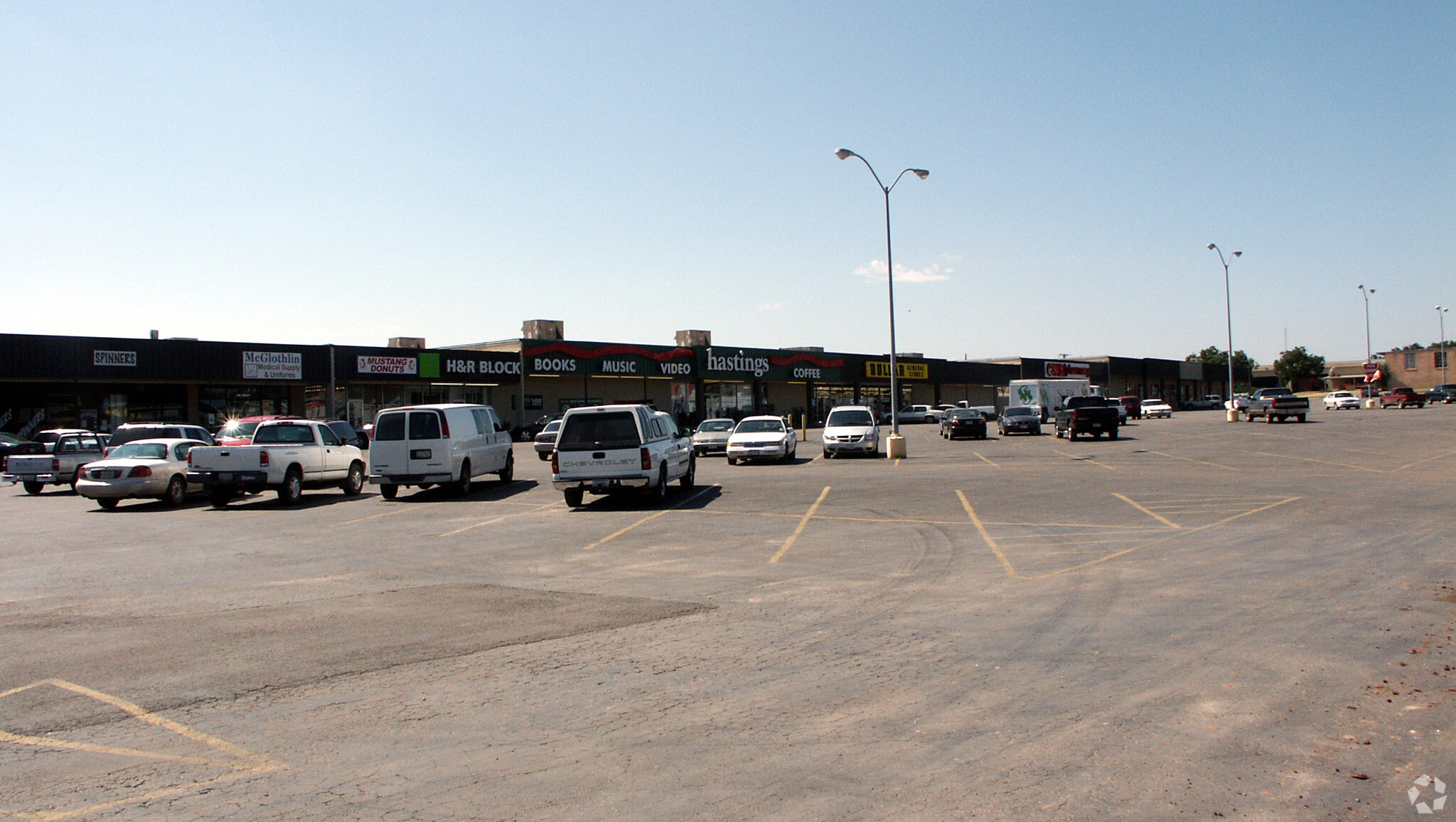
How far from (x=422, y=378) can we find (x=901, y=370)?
39306mm

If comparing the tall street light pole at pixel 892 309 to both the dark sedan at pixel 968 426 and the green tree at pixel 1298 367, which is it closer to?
the dark sedan at pixel 968 426

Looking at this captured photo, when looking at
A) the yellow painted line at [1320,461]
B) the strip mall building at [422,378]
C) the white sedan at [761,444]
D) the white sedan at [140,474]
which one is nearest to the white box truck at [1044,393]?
the strip mall building at [422,378]

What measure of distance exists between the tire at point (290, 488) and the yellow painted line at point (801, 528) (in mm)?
11471

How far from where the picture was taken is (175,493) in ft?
73.5

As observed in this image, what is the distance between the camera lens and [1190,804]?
456cm

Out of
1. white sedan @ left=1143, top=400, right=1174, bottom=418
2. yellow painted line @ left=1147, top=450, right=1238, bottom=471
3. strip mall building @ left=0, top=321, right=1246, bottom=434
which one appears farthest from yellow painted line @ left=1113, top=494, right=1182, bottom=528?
white sedan @ left=1143, top=400, right=1174, bottom=418

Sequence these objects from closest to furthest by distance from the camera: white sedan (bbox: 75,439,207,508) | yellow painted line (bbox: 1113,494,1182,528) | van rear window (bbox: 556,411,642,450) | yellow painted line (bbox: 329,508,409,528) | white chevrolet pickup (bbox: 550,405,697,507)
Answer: yellow painted line (bbox: 1113,494,1182,528)
yellow painted line (bbox: 329,508,409,528)
white chevrolet pickup (bbox: 550,405,697,507)
van rear window (bbox: 556,411,642,450)
white sedan (bbox: 75,439,207,508)

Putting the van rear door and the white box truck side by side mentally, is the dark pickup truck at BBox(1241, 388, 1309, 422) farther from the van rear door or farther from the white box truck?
the van rear door

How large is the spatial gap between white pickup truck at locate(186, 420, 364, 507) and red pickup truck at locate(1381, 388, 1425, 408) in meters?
80.7

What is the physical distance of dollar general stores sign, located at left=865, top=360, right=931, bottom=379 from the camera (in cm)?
7562

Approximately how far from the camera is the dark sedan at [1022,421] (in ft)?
161

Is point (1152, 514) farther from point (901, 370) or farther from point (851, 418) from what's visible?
point (901, 370)

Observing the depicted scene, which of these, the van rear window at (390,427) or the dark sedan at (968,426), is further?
the dark sedan at (968,426)

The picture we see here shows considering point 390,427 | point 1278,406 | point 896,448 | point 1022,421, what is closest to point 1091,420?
point 1022,421
